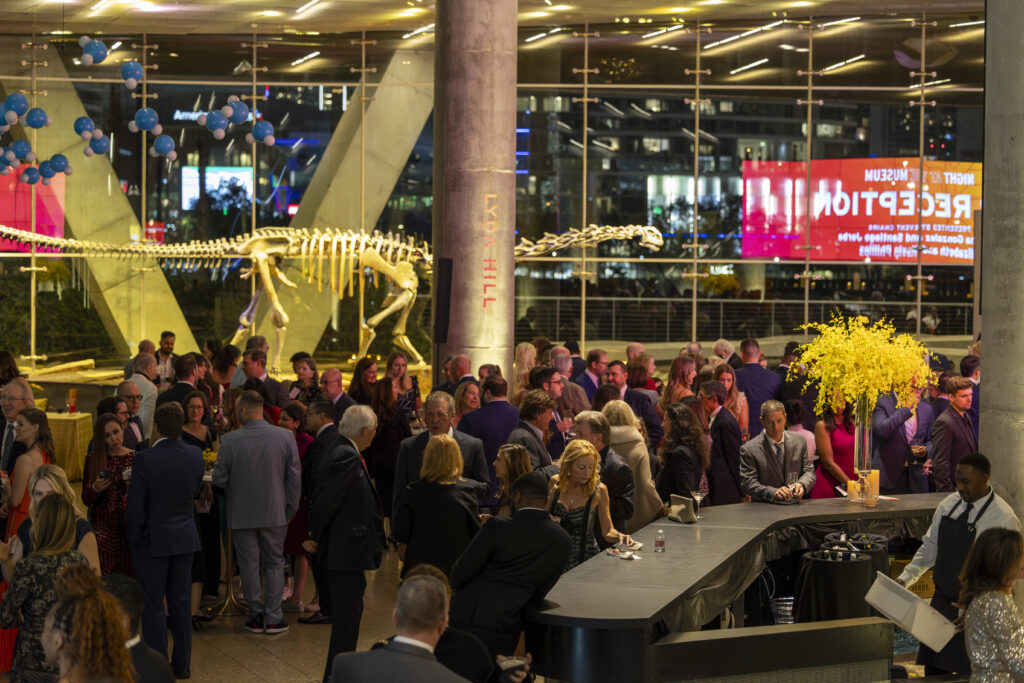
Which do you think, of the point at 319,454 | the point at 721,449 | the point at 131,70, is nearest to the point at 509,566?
the point at 319,454

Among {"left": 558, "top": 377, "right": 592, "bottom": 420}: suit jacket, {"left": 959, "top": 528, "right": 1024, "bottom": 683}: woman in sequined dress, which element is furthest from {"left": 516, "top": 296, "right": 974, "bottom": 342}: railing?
{"left": 959, "top": 528, "right": 1024, "bottom": 683}: woman in sequined dress

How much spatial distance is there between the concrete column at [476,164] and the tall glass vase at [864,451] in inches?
184

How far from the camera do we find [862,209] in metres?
17.5

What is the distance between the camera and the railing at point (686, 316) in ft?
57.6

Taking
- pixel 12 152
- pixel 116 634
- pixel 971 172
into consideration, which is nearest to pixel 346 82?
pixel 12 152

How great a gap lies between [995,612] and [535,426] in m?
2.97

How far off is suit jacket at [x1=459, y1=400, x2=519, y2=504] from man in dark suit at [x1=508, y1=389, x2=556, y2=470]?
0.56 metres

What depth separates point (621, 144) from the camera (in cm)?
1773

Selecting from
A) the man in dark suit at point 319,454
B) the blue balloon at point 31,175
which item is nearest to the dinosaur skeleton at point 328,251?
the blue balloon at point 31,175

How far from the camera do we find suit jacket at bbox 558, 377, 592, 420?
377 inches

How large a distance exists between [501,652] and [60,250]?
45.7ft

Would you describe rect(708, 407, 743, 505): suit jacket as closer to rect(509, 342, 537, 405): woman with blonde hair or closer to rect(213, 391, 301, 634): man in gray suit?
rect(509, 342, 537, 405): woman with blonde hair

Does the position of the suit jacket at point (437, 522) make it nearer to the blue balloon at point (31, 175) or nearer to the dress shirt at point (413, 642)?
the dress shirt at point (413, 642)

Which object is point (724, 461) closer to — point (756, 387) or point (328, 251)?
point (756, 387)
